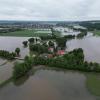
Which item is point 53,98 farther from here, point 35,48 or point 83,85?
point 35,48

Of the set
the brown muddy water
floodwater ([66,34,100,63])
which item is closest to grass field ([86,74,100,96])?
the brown muddy water

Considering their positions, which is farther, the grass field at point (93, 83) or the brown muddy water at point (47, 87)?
the grass field at point (93, 83)

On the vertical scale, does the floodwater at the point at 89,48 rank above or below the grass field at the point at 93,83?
below

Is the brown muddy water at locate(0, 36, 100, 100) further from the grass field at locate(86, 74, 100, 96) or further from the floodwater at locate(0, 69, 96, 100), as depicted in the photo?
A: the grass field at locate(86, 74, 100, 96)

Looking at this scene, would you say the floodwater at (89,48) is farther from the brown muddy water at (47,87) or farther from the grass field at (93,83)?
the brown muddy water at (47,87)

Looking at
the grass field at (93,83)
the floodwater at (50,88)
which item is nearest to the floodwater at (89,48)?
the grass field at (93,83)

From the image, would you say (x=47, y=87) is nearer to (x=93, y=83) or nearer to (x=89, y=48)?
(x=93, y=83)
